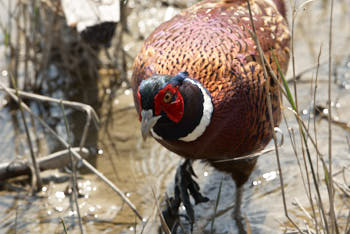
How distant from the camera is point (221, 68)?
2.83m

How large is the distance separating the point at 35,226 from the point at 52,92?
1.58 meters

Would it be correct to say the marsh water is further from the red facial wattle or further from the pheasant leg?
the red facial wattle

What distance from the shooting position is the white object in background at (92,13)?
136 inches

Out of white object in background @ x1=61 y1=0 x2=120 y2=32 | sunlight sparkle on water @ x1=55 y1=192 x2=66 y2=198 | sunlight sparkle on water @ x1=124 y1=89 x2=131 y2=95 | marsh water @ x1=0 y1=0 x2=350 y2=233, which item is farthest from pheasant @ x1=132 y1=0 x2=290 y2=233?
sunlight sparkle on water @ x1=124 y1=89 x2=131 y2=95

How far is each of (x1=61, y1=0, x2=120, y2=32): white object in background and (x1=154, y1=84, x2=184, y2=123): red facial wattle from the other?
1.09 m

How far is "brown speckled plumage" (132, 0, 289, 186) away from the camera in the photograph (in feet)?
9.19

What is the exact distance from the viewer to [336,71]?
15.0 feet

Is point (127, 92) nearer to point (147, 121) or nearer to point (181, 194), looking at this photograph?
point (181, 194)

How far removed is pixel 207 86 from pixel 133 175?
118cm

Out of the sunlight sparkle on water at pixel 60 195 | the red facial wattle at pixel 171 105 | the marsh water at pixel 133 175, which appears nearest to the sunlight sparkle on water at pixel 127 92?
the marsh water at pixel 133 175

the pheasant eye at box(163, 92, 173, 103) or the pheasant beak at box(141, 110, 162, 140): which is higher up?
the pheasant eye at box(163, 92, 173, 103)

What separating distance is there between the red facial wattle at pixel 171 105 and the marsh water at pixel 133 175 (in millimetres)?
489

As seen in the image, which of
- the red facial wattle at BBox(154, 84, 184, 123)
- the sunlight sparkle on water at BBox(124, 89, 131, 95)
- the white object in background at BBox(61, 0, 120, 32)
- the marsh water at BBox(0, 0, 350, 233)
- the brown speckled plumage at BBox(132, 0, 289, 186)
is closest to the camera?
the red facial wattle at BBox(154, 84, 184, 123)

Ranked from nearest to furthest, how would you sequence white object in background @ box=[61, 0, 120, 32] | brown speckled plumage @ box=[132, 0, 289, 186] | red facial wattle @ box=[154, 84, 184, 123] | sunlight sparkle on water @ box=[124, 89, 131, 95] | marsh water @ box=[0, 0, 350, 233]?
red facial wattle @ box=[154, 84, 184, 123], brown speckled plumage @ box=[132, 0, 289, 186], marsh water @ box=[0, 0, 350, 233], white object in background @ box=[61, 0, 120, 32], sunlight sparkle on water @ box=[124, 89, 131, 95]
